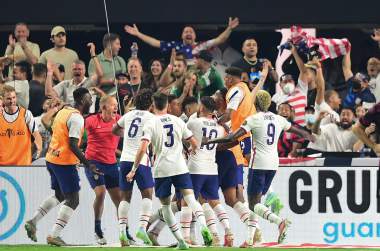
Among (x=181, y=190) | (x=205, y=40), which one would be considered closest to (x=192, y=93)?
(x=205, y=40)

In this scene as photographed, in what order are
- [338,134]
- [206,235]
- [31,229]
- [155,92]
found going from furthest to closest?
1. [338,134]
2. [155,92]
3. [31,229]
4. [206,235]

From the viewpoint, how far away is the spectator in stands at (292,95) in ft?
73.4

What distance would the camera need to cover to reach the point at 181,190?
18.0m

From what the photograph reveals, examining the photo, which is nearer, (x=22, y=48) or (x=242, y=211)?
(x=242, y=211)

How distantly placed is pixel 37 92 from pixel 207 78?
2764 millimetres

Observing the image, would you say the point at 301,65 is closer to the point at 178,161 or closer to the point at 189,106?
the point at 189,106

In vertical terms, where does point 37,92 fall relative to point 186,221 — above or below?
above

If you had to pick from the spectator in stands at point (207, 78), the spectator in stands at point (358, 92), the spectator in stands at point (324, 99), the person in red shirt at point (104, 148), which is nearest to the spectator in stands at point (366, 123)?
the person in red shirt at point (104, 148)

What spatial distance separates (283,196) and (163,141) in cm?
364

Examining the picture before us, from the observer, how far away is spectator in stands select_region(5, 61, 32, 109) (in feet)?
74.5

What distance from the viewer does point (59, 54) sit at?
23.2 metres

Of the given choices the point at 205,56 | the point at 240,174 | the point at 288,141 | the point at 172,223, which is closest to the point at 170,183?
the point at 172,223

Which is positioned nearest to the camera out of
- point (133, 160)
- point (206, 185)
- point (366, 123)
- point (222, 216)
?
point (366, 123)

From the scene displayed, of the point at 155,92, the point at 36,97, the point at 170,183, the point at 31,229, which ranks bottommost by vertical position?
the point at 31,229
